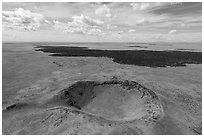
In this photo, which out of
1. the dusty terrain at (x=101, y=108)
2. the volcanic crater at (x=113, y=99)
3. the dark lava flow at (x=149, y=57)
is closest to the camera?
the dusty terrain at (x=101, y=108)

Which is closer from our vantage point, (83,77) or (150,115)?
(150,115)

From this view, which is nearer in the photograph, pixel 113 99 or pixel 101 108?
pixel 101 108

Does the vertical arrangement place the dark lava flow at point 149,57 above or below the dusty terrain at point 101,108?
above

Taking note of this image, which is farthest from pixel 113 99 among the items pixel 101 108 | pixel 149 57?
pixel 149 57

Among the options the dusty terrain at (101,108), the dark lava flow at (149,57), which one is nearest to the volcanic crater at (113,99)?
the dusty terrain at (101,108)

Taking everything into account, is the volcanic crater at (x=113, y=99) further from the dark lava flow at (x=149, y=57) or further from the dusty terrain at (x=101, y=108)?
the dark lava flow at (x=149, y=57)

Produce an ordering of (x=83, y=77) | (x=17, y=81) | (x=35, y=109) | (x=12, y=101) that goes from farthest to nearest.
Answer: (x=83, y=77)
(x=17, y=81)
(x=12, y=101)
(x=35, y=109)

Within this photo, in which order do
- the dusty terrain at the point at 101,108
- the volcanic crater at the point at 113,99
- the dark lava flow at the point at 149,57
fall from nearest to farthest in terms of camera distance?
the dusty terrain at the point at 101,108, the volcanic crater at the point at 113,99, the dark lava flow at the point at 149,57

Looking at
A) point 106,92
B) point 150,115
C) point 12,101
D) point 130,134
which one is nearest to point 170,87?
point 106,92

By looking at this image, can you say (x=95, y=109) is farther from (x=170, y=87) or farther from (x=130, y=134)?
(x=170, y=87)

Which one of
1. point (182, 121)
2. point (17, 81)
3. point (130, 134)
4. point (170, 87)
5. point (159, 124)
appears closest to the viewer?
point (130, 134)

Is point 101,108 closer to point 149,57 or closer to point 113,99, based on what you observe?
point 113,99
